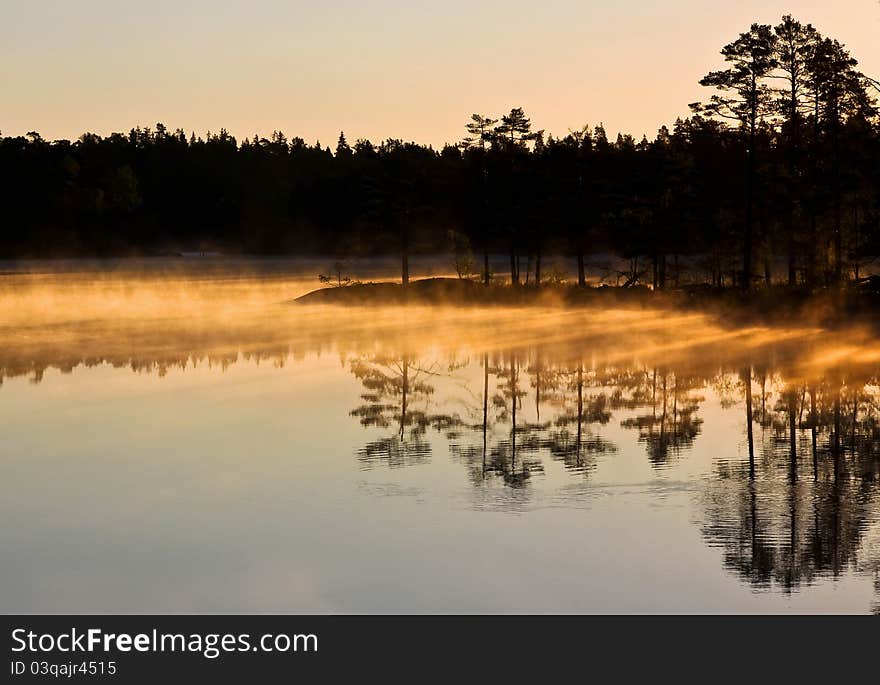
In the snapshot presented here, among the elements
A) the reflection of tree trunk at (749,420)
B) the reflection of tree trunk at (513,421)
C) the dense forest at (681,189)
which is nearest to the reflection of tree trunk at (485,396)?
the reflection of tree trunk at (513,421)

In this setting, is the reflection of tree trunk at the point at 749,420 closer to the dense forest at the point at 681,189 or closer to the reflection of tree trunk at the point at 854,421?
A: the reflection of tree trunk at the point at 854,421

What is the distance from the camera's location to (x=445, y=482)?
1831 centimetres

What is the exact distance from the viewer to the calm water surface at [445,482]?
13125 mm

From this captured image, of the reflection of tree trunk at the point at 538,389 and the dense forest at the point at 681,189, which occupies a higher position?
the dense forest at the point at 681,189

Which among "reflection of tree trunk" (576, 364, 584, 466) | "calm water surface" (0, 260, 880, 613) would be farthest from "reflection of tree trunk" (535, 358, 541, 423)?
"reflection of tree trunk" (576, 364, 584, 466)

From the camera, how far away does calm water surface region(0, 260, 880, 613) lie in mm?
13125

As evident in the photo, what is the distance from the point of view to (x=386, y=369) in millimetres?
36031

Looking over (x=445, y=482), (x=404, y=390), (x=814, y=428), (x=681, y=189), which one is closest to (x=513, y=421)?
(x=814, y=428)

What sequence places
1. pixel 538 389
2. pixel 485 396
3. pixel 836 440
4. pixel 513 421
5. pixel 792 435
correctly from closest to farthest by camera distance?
pixel 836 440
pixel 792 435
pixel 513 421
pixel 485 396
pixel 538 389

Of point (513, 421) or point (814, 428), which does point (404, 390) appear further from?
point (814, 428)

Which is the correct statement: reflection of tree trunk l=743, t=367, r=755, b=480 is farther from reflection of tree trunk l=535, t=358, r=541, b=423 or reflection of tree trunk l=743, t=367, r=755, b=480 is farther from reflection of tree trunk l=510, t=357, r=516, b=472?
reflection of tree trunk l=535, t=358, r=541, b=423

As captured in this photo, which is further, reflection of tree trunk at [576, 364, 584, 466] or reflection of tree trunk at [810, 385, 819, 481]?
reflection of tree trunk at [576, 364, 584, 466]

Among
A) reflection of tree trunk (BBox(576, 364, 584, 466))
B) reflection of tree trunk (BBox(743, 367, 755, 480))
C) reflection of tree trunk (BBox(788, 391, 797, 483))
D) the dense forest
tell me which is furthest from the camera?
the dense forest

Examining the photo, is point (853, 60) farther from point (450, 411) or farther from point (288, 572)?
point (288, 572)
